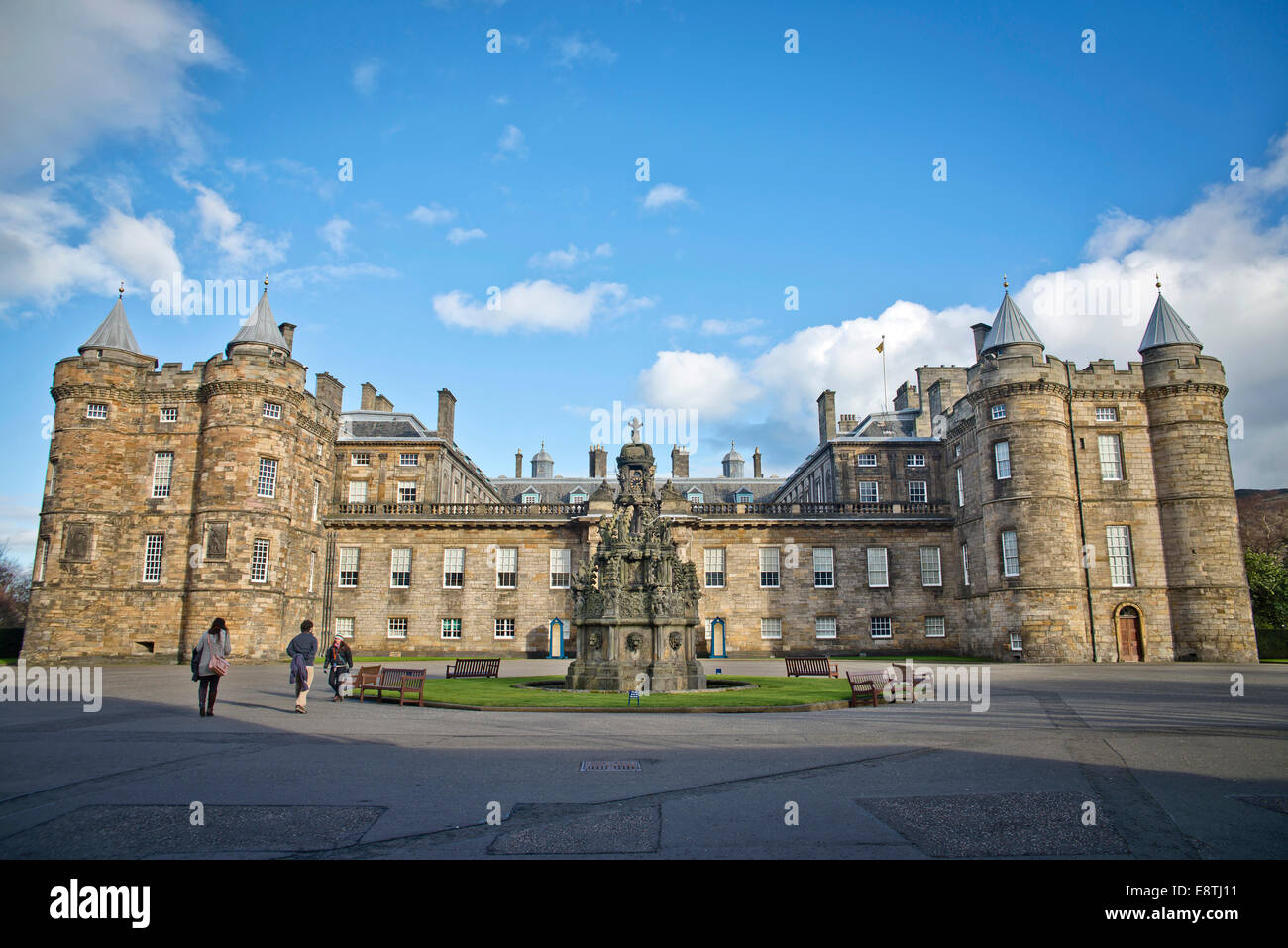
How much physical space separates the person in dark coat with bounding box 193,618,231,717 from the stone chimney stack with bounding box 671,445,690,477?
48.0 metres

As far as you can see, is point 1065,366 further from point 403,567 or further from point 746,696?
point 403,567

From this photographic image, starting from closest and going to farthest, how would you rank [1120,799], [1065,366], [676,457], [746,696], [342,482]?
1. [1120,799]
2. [746,696]
3. [1065,366]
4. [342,482]
5. [676,457]

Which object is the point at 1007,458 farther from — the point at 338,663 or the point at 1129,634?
the point at 338,663

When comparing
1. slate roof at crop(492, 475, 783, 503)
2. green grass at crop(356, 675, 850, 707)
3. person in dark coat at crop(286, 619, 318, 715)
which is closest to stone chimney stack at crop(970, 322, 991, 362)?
slate roof at crop(492, 475, 783, 503)

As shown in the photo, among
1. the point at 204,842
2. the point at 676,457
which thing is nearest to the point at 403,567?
the point at 676,457

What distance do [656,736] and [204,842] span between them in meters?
7.56

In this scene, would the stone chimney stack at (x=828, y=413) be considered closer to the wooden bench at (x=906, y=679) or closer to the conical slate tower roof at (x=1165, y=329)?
the conical slate tower roof at (x=1165, y=329)

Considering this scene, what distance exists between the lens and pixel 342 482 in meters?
47.8

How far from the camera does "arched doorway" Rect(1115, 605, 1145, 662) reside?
3766cm

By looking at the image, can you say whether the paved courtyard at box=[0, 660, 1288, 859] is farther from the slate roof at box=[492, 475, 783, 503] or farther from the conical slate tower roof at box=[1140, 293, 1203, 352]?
the slate roof at box=[492, 475, 783, 503]

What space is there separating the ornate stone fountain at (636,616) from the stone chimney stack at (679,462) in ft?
127

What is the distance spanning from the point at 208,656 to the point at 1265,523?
303ft

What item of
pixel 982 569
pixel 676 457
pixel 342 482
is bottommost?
pixel 982 569

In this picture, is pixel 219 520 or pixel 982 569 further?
pixel 982 569
